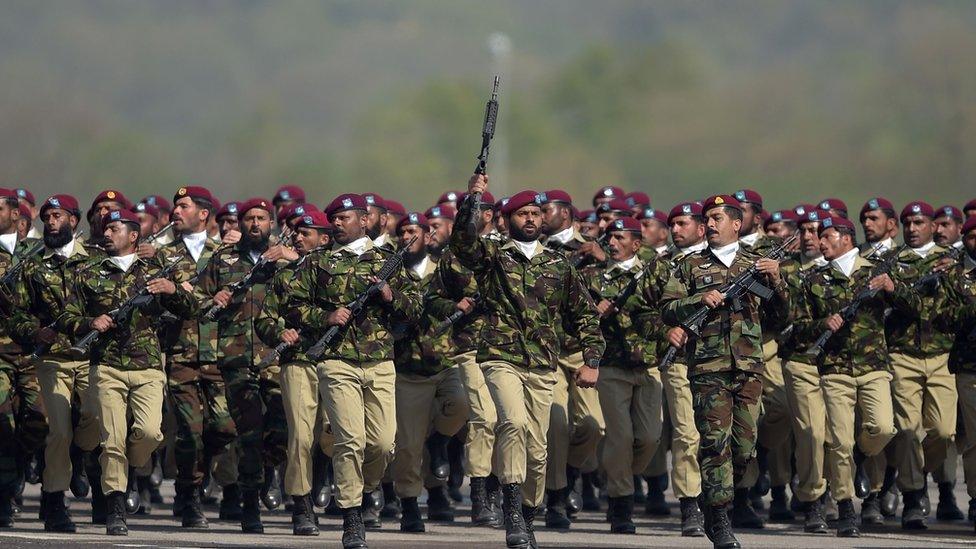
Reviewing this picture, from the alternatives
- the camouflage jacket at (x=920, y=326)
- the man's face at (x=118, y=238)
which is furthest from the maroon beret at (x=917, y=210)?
the man's face at (x=118, y=238)

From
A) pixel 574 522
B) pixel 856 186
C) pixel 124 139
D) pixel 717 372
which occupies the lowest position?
pixel 574 522

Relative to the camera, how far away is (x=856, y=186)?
5244cm

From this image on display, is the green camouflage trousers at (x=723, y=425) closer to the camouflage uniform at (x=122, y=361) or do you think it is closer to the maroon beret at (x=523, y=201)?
the maroon beret at (x=523, y=201)

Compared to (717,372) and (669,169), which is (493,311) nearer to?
(717,372)

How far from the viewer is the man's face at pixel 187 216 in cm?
1558

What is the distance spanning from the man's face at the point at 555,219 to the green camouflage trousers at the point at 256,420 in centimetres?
238

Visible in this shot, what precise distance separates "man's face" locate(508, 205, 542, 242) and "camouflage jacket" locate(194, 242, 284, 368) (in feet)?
8.10

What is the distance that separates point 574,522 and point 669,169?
4307cm

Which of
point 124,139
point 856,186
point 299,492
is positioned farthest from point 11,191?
point 124,139

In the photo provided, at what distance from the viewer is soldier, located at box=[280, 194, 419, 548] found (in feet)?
41.5

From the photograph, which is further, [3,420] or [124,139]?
[124,139]

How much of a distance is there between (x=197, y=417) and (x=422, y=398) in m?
1.78

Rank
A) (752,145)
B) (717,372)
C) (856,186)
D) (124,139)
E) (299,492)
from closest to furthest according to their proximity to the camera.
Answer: (717,372)
(299,492)
(856,186)
(752,145)
(124,139)

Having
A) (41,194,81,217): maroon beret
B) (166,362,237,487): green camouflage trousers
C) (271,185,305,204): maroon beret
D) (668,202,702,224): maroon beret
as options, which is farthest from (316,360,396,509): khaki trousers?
(271,185,305,204): maroon beret
